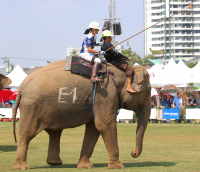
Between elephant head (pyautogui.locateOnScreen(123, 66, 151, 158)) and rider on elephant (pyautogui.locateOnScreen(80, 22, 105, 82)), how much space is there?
3.58 feet

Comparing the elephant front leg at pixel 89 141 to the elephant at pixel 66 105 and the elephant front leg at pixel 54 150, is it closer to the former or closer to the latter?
the elephant at pixel 66 105

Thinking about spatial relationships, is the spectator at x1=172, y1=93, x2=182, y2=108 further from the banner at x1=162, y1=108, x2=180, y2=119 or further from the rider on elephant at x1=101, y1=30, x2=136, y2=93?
the rider on elephant at x1=101, y1=30, x2=136, y2=93

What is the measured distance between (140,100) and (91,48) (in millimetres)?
1867

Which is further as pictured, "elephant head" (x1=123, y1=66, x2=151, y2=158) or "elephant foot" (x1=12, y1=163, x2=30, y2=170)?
"elephant head" (x1=123, y1=66, x2=151, y2=158)

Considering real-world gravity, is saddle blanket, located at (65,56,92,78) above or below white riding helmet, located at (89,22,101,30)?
below

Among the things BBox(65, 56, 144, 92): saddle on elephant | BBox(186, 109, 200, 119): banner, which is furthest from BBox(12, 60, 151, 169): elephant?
BBox(186, 109, 200, 119): banner

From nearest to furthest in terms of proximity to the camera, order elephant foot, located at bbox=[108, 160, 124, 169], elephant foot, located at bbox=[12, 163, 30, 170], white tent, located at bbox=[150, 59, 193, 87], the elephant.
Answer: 1. elephant foot, located at bbox=[12, 163, 30, 170]
2. the elephant
3. elephant foot, located at bbox=[108, 160, 124, 169]
4. white tent, located at bbox=[150, 59, 193, 87]

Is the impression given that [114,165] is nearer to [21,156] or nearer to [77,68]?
[21,156]

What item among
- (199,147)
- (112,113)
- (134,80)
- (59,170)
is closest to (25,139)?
(59,170)

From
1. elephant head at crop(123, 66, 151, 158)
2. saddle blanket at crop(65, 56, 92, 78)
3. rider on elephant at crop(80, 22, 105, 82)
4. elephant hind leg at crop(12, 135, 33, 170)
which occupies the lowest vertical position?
elephant hind leg at crop(12, 135, 33, 170)

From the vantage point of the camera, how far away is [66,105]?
41.7 ft

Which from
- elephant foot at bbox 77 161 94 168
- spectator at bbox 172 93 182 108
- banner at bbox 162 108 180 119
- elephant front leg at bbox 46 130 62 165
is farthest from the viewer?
spectator at bbox 172 93 182 108

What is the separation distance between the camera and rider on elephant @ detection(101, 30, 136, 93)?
13.4 metres

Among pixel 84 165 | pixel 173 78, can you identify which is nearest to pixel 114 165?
pixel 84 165
